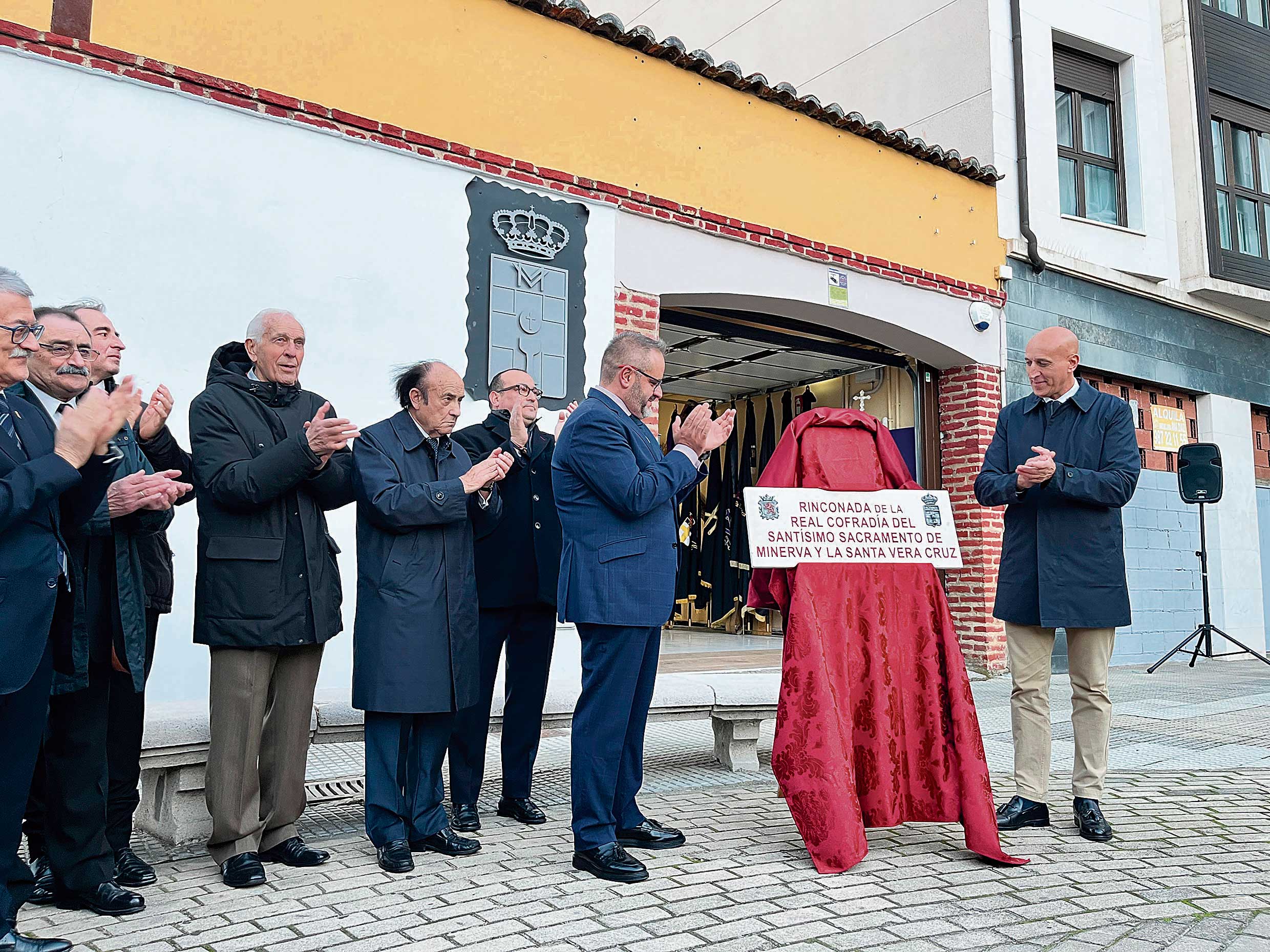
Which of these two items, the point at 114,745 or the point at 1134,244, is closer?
the point at 114,745

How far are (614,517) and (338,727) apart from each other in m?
1.57

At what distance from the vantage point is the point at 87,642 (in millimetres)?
2809

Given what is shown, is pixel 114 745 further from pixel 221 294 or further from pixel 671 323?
pixel 671 323

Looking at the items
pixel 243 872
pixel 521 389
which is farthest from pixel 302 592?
pixel 521 389

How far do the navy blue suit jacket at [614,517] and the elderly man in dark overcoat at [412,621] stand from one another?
325 mm

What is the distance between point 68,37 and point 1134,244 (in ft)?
31.4

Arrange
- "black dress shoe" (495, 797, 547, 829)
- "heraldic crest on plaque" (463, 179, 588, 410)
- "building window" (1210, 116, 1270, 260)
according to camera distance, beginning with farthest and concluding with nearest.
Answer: "building window" (1210, 116, 1270, 260)
"heraldic crest on plaque" (463, 179, 588, 410)
"black dress shoe" (495, 797, 547, 829)

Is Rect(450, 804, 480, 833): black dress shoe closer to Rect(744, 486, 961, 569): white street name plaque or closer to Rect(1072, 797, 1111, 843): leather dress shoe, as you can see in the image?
Rect(744, 486, 961, 569): white street name plaque

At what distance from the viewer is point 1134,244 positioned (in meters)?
10.2

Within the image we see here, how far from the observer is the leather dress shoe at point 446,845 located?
3.52 m

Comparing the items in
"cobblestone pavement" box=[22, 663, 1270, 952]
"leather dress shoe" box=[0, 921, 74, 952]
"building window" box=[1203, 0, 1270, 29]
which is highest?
"building window" box=[1203, 0, 1270, 29]

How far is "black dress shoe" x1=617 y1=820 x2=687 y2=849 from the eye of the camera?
3604mm

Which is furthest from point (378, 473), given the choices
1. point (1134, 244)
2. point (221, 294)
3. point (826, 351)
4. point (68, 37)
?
point (1134, 244)

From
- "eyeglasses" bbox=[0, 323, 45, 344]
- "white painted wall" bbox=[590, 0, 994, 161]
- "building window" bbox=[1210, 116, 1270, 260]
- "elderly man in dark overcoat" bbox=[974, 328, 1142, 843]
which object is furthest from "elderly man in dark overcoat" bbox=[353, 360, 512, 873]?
"building window" bbox=[1210, 116, 1270, 260]
